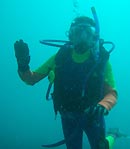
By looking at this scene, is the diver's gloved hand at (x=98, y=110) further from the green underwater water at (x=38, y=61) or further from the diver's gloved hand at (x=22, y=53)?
the green underwater water at (x=38, y=61)

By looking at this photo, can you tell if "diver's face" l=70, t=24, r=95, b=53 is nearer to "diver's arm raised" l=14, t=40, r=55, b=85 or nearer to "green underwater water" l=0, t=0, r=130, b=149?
"diver's arm raised" l=14, t=40, r=55, b=85

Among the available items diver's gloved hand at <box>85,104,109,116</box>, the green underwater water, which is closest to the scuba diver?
diver's gloved hand at <box>85,104,109,116</box>

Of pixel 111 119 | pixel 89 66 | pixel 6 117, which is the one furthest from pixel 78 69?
pixel 111 119

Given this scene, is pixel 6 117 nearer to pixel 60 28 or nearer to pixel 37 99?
pixel 37 99

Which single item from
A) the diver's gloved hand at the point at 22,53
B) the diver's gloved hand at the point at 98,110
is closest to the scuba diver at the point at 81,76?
the diver's gloved hand at the point at 22,53

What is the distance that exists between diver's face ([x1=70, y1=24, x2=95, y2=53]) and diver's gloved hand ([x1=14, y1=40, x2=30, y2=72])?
0.58m

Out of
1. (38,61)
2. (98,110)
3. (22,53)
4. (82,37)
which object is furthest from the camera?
(38,61)

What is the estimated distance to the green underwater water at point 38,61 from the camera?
1850cm

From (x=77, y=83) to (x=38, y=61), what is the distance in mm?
32670

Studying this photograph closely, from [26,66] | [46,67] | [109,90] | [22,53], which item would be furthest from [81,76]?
[22,53]

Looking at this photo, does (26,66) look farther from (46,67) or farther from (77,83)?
(77,83)

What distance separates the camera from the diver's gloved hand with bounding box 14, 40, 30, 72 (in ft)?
11.8

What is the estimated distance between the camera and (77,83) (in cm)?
393

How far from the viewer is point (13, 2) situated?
93.8 feet
